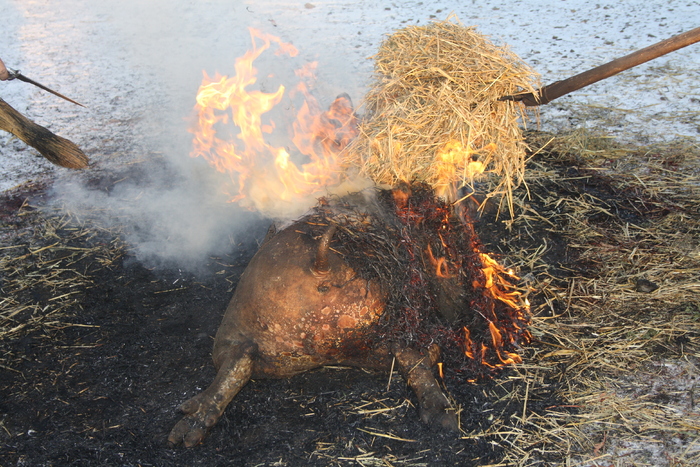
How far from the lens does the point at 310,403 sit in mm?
3279

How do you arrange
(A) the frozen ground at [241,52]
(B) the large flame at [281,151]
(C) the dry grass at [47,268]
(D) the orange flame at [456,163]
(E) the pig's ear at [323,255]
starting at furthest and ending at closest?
(A) the frozen ground at [241,52] → (C) the dry grass at [47,268] → (B) the large flame at [281,151] → (D) the orange flame at [456,163] → (E) the pig's ear at [323,255]

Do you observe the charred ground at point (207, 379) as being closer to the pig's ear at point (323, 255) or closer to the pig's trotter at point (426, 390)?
the pig's trotter at point (426, 390)

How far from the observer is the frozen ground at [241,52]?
21.0 feet

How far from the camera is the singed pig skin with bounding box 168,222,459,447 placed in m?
3.13

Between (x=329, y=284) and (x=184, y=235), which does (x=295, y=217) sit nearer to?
(x=329, y=284)

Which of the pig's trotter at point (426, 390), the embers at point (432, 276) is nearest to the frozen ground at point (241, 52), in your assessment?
the embers at point (432, 276)

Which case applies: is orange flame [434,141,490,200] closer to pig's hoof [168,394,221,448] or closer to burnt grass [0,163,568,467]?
burnt grass [0,163,568,467]

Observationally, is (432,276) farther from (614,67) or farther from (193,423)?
(193,423)

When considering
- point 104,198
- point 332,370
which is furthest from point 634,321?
point 104,198

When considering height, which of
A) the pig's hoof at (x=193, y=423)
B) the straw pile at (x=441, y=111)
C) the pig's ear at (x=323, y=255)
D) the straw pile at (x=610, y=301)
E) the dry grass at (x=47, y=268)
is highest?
the straw pile at (x=441, y=111)

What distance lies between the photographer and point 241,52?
8.30 meters

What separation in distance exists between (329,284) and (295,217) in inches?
27.8

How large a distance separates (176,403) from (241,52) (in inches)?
262

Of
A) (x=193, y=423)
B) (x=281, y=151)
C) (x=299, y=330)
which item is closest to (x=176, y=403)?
(x=193, y=423)
